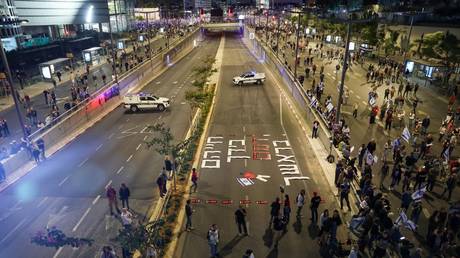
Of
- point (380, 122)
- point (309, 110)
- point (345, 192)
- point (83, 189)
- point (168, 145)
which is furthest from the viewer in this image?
point (309, 110)

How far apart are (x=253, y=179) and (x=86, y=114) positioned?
19.5 meters

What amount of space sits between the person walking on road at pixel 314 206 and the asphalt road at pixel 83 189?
8343mm

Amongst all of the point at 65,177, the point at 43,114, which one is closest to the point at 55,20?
the point at 43,114

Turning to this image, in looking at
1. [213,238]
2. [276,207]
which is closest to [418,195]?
[276,207]

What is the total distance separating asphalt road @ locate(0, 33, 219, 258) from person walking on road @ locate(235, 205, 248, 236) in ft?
17.0

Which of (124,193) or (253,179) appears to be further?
(253,179)

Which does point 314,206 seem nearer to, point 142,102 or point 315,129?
point 315,129

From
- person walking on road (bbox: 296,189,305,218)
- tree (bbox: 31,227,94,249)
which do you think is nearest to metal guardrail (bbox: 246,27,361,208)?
person walking on road (bbox: 296,189,305,218)

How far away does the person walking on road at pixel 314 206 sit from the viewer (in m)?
17.1

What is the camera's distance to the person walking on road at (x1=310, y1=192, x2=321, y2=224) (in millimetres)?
17062

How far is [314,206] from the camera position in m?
17.2

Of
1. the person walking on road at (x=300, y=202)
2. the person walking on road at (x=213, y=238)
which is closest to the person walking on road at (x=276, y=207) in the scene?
the person walking on road at (x=300, y=202)

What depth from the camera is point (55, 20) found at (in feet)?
235

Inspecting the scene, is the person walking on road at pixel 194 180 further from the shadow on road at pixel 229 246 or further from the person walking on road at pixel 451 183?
the person walking on road at pixel 451 183
